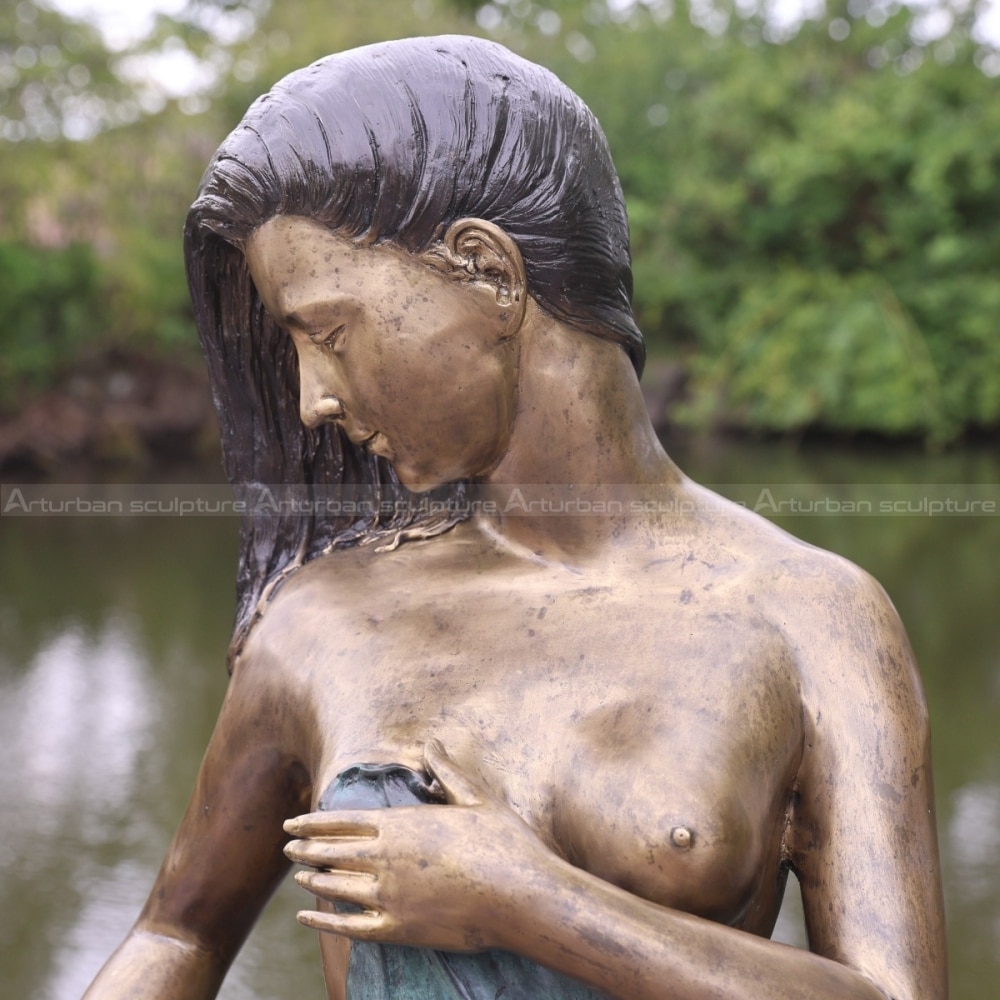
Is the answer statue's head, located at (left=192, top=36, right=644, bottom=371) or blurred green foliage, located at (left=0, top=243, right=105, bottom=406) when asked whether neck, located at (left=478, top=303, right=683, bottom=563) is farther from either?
blurred green foliage, located at (left=0, top=243, right=105, bottom=406)

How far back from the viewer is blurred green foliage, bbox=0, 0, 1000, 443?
32.6 ft

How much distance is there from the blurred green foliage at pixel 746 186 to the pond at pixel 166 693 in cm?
144

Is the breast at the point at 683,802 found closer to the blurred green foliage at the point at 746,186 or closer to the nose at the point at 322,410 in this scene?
the nose at the point at 322,410

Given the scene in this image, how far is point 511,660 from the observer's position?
1168 mm

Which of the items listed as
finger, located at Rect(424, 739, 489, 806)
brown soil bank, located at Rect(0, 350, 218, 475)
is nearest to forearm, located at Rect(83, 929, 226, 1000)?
finger, located at Rect(424, 739, 489, 806)

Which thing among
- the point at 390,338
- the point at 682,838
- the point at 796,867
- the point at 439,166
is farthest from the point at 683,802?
the point at 439,166

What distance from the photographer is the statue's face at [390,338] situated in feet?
3.71

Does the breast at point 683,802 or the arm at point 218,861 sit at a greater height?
the breast at point 683,802

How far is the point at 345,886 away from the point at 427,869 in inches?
2.7

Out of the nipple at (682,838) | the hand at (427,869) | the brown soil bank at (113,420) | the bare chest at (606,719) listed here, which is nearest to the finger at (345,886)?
the hand at (427,869)

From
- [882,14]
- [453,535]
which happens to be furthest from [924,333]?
[453,535]

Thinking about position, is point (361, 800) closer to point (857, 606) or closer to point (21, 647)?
point (857, 606)

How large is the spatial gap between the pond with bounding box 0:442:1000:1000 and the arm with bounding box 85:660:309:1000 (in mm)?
549

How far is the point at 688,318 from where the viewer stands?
1176 cm
